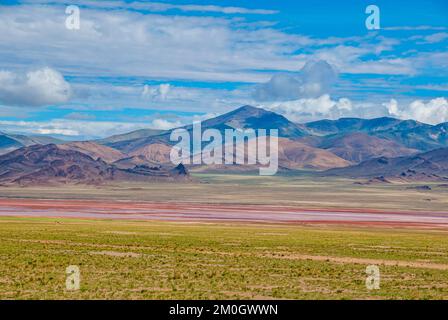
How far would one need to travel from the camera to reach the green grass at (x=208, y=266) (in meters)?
32.2

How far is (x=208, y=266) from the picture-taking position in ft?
139

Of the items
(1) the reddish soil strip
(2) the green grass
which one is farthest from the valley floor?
(1) the reddish soil strip

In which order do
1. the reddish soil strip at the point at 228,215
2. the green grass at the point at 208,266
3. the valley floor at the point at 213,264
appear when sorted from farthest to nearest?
the reddish soil strip at the point at 228,215
the valley floor at the point at 213,264
the green grass at the point at 208,266

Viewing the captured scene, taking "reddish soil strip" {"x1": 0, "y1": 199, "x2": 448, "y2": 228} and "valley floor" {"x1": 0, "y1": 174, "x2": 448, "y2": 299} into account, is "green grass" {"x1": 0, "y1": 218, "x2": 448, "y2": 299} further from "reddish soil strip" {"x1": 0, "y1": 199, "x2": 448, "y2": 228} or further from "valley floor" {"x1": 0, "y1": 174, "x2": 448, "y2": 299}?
"reddish soil strip" {"x1": 0, "y1": 199, "x2": 448, "y2": 228}

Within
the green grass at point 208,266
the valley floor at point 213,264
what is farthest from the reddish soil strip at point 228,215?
the green grass at point 208,266

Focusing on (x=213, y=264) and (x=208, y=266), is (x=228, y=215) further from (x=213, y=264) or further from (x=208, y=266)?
(x=208, y=266)

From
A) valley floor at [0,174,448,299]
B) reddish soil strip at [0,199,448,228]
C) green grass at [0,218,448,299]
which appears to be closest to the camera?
green grass at [0,218,448,299]

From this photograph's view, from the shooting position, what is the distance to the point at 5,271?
37.4 m

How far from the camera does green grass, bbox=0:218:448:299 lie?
32.2 meters

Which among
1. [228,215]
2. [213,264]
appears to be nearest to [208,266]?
[213,264]

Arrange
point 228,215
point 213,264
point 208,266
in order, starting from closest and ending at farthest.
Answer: point 208,266
point 213,264
point 228,215

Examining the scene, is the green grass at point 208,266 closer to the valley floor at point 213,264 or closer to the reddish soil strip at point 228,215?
the valley floor at point 213,264

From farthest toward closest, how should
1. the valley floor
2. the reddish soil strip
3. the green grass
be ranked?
the reddish soil strip
the valley floor
the green grass
